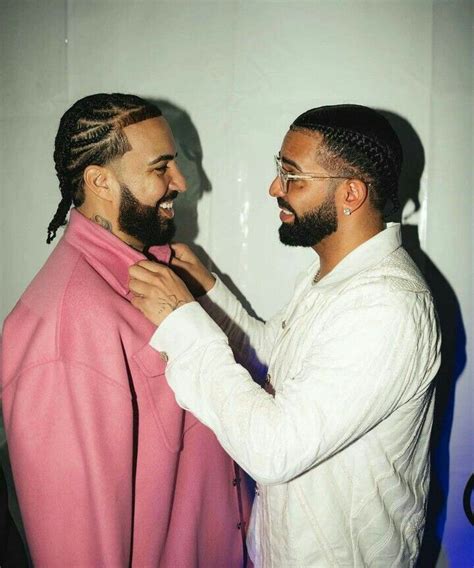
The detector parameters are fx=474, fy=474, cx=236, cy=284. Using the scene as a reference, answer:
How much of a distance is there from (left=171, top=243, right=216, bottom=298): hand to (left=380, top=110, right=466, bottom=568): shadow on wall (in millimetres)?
865

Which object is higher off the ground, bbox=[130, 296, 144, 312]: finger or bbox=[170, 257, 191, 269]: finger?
bbox=[170, 257, 191, 269]: finger

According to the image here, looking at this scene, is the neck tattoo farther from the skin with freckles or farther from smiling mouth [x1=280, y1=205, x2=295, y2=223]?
smiling mouth [x1=280, y1=205, x2=295, y2=223]

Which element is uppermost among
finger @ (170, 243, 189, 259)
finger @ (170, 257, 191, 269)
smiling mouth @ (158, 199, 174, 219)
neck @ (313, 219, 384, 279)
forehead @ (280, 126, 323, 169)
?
forehead @ (280, 126, 323, 169)

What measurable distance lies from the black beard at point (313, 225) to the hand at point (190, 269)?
38 centimetres

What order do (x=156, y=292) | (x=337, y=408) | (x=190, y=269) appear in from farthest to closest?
1. (x=190, y=269)
2. (x=156, y=292)
3. (x=337, y=408)

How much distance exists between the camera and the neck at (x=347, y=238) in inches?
53.1

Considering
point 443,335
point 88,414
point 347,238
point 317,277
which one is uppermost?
point 347,238

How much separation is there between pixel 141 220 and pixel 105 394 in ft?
1.61

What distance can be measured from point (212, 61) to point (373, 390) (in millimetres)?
1461

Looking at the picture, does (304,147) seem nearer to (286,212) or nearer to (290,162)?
(290,162)

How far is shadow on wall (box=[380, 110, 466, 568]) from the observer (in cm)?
191

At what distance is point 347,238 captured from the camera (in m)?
1.36

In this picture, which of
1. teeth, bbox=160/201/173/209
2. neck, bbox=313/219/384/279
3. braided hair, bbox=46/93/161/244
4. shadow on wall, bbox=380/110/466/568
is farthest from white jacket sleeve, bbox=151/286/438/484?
shadow on wall, bbox=380/110/466/568

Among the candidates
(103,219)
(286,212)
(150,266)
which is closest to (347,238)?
(286,212)
